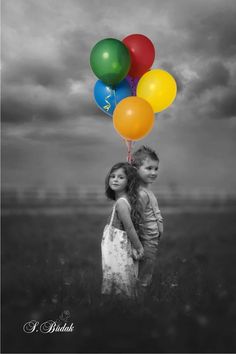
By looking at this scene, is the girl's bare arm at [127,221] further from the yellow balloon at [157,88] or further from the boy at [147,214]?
the yellow balloon at [157,88]

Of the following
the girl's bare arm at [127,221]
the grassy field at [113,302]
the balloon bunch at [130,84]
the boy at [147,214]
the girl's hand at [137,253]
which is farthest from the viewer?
the balloon bunch at [130,84]

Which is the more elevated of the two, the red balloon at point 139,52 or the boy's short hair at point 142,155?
the red balloon at point 139,52

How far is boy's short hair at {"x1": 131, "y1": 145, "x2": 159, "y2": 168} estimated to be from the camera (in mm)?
4047

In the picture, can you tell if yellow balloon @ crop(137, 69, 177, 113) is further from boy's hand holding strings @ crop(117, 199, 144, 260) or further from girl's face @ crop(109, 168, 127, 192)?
boy's hand holding strings @ crop(117, 199, 144, 260)

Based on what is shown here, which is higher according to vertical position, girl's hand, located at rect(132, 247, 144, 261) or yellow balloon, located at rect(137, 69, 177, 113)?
yellow balloon, located at rect(137, 69, 177, 113)

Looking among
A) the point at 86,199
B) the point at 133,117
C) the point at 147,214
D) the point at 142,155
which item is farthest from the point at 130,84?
the point at 86,199

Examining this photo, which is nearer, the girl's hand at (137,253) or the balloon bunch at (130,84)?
the girl's hand at (137,253)

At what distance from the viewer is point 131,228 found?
12.0 ft

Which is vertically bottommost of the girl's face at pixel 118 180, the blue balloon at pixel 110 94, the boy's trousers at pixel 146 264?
the boy's trousers at pixel 146 264

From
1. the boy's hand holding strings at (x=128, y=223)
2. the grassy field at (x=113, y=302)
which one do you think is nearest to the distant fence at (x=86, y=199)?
the grassy field at (x=113, y=302)

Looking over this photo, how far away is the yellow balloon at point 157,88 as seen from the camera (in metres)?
4.32

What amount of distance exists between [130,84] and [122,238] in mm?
1923

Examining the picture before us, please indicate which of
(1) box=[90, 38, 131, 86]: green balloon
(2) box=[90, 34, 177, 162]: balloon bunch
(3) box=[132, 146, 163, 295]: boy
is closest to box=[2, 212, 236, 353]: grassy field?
(3) box=[132, 146, 163, 295]: boy

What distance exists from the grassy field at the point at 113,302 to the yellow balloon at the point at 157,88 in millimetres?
1982
